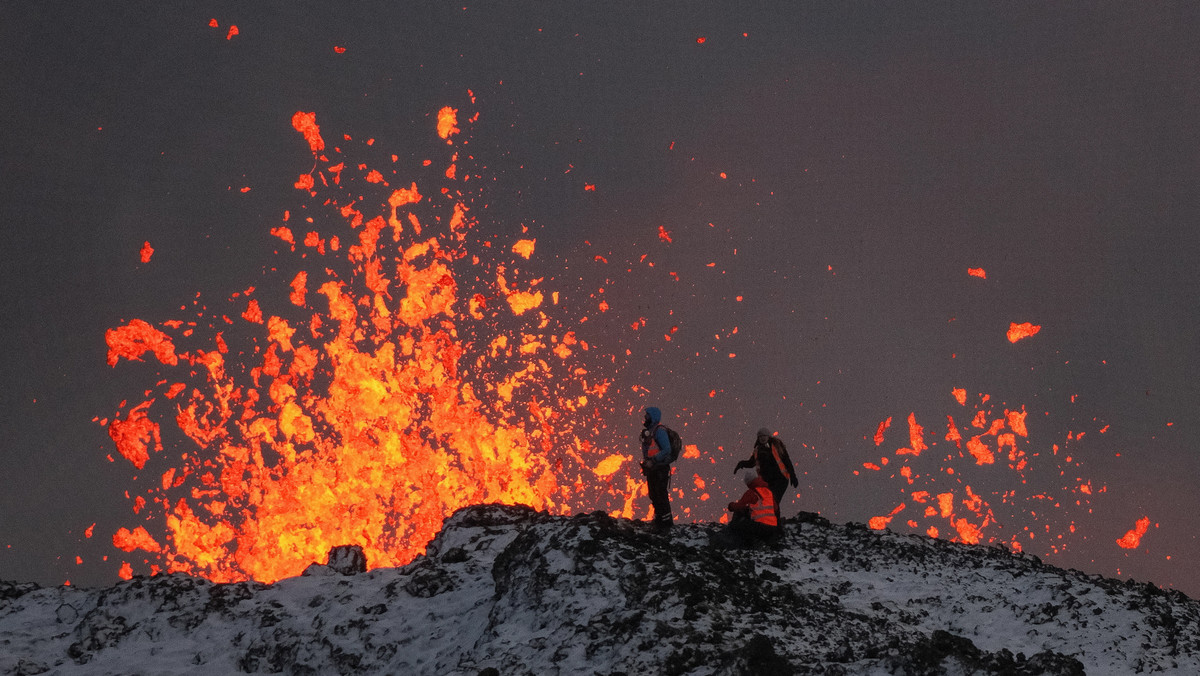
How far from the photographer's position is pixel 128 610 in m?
10.4

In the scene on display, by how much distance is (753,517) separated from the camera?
1209 centimetres

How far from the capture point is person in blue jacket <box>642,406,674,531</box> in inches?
490

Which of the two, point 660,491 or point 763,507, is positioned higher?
point 660,491

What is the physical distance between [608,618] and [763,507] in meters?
4.12

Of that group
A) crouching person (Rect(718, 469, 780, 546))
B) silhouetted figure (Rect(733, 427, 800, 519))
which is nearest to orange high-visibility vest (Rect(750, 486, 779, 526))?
crouching person (Rect(718, 469, 780, 546))

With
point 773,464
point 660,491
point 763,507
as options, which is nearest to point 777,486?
point 773,464

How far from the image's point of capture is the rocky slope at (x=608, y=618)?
8.05 meters

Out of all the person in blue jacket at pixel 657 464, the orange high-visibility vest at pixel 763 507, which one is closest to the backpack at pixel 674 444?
the person in blue jacket at pixel 657 464

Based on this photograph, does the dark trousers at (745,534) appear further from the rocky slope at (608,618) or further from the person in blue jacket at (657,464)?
the person in blue jacket at (657,464)

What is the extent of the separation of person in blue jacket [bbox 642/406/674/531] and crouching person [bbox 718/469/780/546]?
92cm

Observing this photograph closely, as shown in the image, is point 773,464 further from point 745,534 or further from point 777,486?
point 745,534

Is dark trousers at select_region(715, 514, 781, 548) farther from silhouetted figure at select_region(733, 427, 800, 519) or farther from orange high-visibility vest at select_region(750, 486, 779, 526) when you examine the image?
silhouetted figure at select_region(733, 427, 800, 519)

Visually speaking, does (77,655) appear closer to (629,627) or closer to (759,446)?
(629,627)

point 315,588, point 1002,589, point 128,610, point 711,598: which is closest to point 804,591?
point 711,598
